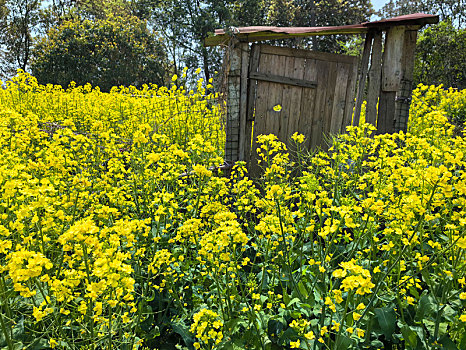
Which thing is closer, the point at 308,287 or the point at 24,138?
the point at 308,287

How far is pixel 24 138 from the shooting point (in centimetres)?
348

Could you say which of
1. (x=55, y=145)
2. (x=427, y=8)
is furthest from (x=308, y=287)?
(x=427, y=8)

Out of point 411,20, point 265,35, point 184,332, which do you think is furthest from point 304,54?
point 184,332

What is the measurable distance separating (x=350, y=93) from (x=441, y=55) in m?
8.72

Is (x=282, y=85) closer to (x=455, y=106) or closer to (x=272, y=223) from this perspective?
(x=272, y=223)

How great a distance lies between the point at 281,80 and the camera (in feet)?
13.8

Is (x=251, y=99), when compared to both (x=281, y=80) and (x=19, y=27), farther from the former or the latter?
(x=19, y=27)

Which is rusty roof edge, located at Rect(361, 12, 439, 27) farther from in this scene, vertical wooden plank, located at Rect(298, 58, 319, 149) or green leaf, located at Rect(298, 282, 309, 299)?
green leaf, located at Rect(298, 282, 309, 299)

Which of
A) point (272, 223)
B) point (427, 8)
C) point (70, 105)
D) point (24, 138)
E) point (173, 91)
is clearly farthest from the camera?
point (427, 8)

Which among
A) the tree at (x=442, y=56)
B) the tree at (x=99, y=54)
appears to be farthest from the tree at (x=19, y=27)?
the tree at (x=442, y=56)

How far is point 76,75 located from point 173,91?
14249mm

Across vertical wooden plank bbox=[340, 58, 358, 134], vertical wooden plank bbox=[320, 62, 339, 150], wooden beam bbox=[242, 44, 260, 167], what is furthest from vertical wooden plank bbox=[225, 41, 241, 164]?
vertical wooden plank bbox=[340, 58, 358, 134]

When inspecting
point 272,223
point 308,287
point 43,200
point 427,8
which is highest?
point 427,8

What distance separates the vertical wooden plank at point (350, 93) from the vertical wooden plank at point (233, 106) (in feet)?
4.53
